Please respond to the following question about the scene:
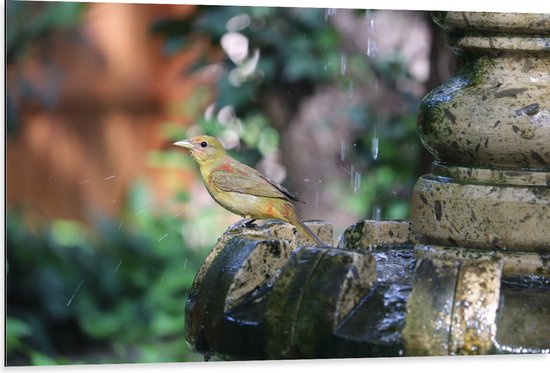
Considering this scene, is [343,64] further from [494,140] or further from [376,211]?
[494,140]

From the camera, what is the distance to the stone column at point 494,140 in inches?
68.1

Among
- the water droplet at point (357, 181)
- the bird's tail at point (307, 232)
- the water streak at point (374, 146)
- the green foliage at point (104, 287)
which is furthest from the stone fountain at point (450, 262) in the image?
the water droplet at point (357, 181)

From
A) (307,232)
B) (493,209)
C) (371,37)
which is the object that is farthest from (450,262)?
(371,37)

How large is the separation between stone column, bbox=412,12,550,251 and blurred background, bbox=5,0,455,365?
2156 mm

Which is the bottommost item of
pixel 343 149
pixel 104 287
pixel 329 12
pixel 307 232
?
pixel 104 287

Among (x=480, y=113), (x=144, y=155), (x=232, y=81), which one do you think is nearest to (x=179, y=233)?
(x=144, y=155)

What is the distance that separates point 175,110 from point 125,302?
69 centimetres

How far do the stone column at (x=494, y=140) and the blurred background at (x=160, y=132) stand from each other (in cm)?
216

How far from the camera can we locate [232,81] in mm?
4109

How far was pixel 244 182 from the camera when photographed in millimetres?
2361

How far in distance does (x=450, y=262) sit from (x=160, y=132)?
8.83ft

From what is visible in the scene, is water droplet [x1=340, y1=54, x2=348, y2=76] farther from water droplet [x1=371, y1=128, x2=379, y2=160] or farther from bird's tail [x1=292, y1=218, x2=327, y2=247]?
bird's tail [x1=292, y1=218, x2=327, y2=247]

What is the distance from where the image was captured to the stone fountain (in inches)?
61.0

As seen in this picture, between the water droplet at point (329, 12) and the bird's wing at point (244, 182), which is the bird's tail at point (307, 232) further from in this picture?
the water droplet at point (329, 12)
